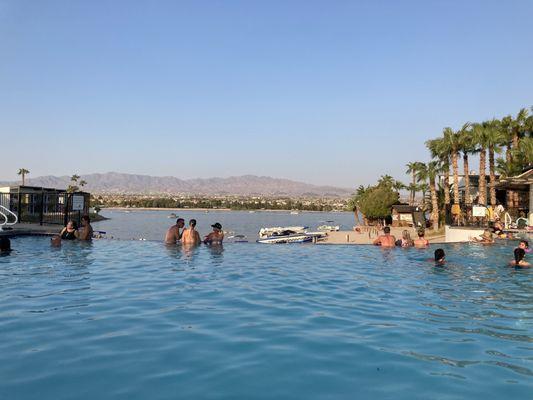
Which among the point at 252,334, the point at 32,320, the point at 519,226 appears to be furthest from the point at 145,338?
the point at 519,226

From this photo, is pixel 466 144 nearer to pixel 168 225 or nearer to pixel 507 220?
pixel 507 220

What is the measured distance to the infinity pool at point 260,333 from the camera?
4.81 metres

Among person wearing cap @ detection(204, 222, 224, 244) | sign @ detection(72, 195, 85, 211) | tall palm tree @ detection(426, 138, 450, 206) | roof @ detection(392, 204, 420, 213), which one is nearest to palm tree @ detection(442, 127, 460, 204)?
tall palm tree @ detection(426, 138, 450, 206)

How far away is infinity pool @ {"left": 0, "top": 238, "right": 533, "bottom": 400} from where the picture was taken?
15.8 feet

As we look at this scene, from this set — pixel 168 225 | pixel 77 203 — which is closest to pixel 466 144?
pixel 77 203

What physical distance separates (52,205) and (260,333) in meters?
24.6

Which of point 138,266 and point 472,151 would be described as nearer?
point 138,266

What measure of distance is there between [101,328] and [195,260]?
8.11m

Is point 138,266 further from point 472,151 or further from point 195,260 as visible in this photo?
point 472,151

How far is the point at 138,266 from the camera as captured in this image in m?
13.6

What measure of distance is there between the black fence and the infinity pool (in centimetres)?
958

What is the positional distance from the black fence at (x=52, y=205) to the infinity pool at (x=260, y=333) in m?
9.58

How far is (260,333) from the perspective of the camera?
22.0 ft

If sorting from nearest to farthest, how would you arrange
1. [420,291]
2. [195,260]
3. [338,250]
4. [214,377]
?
[214,377] < [420,291] < [195,260] < [338,250]
